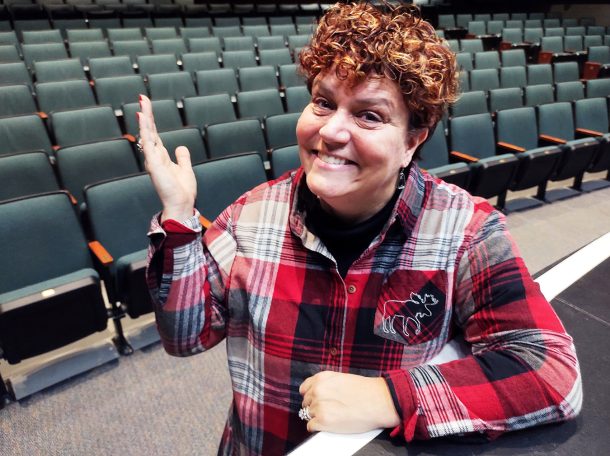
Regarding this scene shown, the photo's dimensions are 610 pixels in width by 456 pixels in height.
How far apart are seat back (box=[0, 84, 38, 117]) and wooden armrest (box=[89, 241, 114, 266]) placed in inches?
41.1

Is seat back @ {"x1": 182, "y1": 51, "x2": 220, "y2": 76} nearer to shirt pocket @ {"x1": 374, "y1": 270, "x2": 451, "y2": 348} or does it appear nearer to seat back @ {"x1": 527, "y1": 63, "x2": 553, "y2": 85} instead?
seat back @ {"x1": 527, "y1": 63, "x2": 553, "y2": 85}

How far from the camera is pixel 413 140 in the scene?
0.37 metres

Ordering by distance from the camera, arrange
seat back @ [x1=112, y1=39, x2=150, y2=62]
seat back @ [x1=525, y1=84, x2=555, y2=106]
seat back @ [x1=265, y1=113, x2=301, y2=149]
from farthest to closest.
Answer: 1. seat back @ [x1=112, y1=39, x2=150, y2=62]
2. seat back @ [x1=525, y1=84, x2=555, y2=106]
3. seat back @ [x1=265, y1=113, x2=301, y2=149]

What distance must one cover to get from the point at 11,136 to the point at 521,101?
2.33m

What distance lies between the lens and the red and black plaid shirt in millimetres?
337

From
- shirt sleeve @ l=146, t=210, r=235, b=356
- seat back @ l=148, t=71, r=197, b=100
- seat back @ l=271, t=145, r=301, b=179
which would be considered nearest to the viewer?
shirt sleeve @ l=146, t=210, r=235, b=356

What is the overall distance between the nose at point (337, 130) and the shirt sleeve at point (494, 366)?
0.47 ft

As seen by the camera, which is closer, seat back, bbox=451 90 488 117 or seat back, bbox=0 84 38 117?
seat back, bbox=0 84 38 117

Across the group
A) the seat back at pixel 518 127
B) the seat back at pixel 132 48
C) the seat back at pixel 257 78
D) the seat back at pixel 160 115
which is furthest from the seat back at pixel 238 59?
the seat back at pixel 518 127

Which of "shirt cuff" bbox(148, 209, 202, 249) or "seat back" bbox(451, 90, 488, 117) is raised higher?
"shirt cuff" bbox(148, 209, 202, 249)

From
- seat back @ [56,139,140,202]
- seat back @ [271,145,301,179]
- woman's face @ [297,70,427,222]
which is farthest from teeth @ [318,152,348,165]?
seat back @ [56,139,140,202]

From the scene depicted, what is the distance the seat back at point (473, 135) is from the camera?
5.76ft

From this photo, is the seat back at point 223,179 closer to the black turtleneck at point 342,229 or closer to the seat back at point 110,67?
the black turtleneck at point 342,229

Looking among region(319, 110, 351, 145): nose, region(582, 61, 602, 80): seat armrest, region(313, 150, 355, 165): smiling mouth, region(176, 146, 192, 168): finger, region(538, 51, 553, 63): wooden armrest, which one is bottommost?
region(582, 61, 602, 80): seat armrest
